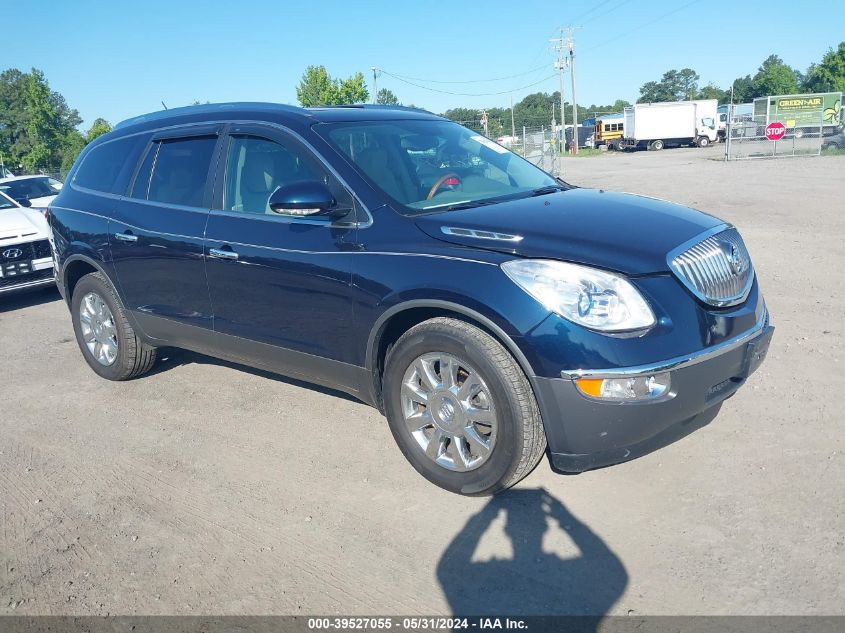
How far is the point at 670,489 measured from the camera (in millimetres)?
3457

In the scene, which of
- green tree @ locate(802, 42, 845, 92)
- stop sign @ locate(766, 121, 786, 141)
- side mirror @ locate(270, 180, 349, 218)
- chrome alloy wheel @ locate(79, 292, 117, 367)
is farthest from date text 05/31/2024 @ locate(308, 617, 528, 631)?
green tree @ locate(802, 42, 845, 92)

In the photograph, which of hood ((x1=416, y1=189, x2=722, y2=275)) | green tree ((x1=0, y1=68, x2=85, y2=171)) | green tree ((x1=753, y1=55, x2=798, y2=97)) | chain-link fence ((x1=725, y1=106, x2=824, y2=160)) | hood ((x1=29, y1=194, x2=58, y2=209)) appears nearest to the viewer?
hood ((x1=416, y1=189, x2=722, y2=275))

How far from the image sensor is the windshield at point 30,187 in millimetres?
12711

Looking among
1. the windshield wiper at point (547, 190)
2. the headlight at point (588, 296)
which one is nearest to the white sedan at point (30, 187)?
the windshield wiper at point (547, 190)

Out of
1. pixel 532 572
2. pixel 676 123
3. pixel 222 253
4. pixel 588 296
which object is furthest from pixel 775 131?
pixel 532 572

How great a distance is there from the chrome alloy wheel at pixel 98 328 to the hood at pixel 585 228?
10.6 feet

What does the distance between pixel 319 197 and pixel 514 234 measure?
1.06m

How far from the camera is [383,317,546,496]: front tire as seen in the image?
317 cm

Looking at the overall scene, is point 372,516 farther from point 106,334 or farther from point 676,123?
point 676,123

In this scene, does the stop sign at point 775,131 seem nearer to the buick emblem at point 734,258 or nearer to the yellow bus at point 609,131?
the buick emblem at point 734,258

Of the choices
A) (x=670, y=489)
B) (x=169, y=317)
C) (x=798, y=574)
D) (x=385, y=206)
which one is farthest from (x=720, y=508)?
(x=169, y=317)

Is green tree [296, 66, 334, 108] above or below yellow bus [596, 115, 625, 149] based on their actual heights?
above

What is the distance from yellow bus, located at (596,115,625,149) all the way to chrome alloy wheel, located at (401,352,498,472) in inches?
2286

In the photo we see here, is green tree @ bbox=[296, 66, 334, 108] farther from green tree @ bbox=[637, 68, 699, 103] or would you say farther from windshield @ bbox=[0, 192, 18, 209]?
green tree @ bbox=[637, 68, 699, 103]
